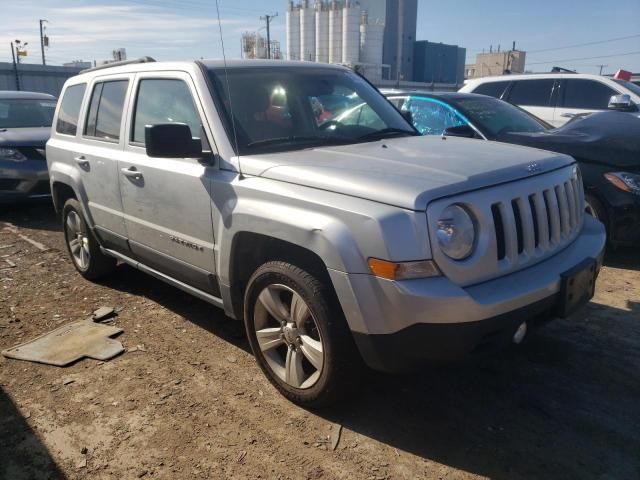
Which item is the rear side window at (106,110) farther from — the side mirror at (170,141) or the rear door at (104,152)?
the side mirror at (170,141)

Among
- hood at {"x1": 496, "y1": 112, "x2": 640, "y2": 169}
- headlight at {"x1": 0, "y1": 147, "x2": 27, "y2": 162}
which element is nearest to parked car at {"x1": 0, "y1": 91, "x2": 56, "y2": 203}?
headlight at {"x1": 0, "y1": 147, "x2": 27, "y2": 162}

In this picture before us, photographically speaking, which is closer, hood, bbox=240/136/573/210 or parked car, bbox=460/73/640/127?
hood, bbox=240/136/573/210

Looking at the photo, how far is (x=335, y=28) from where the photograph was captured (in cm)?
5662

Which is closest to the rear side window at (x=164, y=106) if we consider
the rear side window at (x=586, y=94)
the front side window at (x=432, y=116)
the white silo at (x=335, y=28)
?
the front side window at (x=432, y=116)

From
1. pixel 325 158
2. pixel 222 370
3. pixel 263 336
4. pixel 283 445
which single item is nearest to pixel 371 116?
pixel 325 158

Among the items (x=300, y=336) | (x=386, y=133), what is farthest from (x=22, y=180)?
(x=300, y=336)

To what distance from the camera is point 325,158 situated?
3.00 metres

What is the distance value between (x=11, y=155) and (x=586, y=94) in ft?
29.0

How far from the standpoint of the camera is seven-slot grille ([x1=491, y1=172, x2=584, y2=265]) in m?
2.54

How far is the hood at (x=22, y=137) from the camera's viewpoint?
7772 millimetres

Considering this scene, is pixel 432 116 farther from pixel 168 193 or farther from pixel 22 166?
pixel 22 166

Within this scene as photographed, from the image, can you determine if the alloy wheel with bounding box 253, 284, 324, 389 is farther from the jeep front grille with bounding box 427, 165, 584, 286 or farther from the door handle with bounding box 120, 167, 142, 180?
the door handle with bounding box 120, 167, 142, 180

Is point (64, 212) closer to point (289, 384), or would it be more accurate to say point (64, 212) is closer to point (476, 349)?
point (289, 384)

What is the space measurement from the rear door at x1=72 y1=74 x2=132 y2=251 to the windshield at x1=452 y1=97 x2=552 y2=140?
146 inches
